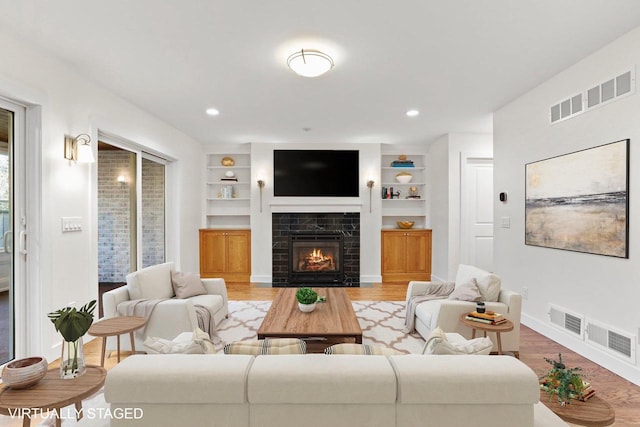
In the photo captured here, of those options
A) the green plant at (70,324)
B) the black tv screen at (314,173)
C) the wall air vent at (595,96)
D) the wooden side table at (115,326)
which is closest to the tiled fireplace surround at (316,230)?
the black tv screen at (314,173)

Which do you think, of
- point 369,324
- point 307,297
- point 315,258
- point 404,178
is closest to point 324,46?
point 307,297

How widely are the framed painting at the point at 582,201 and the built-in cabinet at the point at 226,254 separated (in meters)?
4.60

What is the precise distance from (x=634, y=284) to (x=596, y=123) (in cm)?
137

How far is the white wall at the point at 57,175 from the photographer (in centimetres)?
261

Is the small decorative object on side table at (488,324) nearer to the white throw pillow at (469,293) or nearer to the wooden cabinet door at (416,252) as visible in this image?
the white throw pillow at (469,293)

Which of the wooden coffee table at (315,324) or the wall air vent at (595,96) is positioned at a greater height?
the wall air vent at (595,96)

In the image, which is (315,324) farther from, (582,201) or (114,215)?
(114,215)

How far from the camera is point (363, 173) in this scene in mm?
6176

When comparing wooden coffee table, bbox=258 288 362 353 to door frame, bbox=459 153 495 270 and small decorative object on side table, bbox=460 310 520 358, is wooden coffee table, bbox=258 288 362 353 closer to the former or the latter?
small decorative object on side table, bbox=460 310 520 358

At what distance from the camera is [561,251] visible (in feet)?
10.5

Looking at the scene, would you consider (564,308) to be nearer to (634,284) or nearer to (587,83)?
(634,284)

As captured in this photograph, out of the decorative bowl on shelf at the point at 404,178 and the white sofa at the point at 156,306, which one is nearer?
the white sofa at the point at 156,306

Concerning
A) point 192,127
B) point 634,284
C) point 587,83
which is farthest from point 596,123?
point 192,127

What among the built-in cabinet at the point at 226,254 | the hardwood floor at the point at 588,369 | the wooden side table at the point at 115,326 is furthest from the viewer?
the built-in cabinet at the point at 226,254
